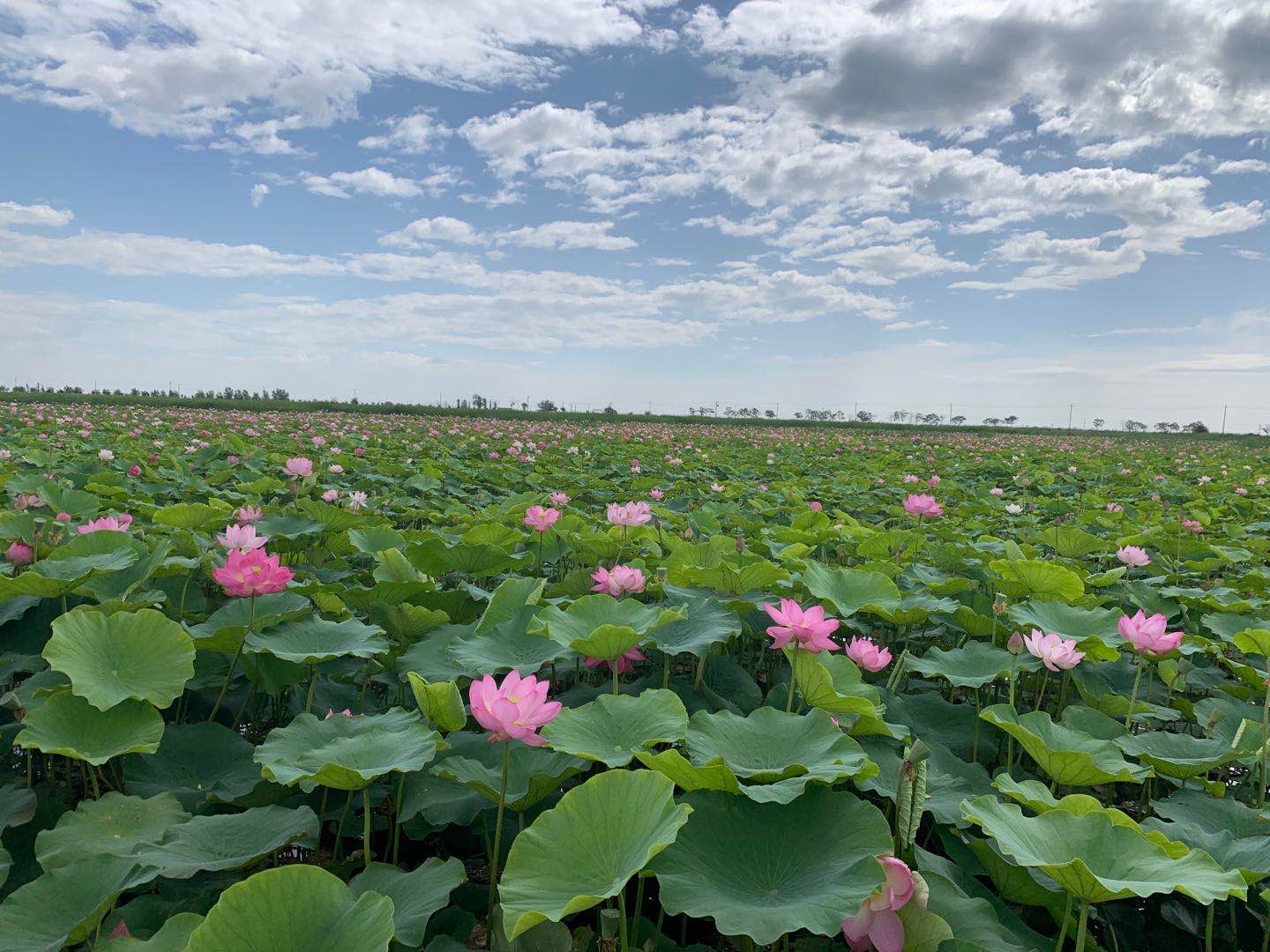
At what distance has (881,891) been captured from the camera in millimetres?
899

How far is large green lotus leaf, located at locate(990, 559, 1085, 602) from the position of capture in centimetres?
221

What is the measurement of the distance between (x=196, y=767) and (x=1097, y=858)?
153cm

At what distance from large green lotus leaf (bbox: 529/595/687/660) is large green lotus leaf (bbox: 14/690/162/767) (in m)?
0.71

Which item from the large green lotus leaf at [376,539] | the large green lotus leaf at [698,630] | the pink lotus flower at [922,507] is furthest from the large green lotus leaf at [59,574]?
the pink lotus flower at [922,507]

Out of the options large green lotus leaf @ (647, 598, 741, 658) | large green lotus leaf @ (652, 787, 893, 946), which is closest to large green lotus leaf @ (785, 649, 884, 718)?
large green lotus leaf @ (647, 598, 741, 658)

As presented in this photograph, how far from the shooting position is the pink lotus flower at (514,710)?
3.51 feet

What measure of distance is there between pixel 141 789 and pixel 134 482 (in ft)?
11.2

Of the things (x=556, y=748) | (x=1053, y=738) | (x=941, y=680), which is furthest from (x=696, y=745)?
(x=941, y=680)

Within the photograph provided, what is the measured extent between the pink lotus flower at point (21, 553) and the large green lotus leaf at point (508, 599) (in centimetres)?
121

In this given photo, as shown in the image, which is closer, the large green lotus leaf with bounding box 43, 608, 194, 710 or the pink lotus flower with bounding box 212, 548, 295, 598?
the large green lotus leaf with bounding box 43, 608, 194, 710

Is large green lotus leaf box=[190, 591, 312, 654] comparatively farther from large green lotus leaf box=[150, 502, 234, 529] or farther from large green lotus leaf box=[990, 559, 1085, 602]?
large green lotus leaf box=[990, 559, 1085, 602]

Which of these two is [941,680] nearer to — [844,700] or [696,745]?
[844,700]

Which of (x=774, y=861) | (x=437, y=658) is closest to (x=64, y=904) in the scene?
(x=437, y=658)

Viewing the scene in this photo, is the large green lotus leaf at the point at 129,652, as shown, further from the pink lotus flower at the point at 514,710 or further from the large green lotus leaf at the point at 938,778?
the large green lotus leaf at the point at 938,778
